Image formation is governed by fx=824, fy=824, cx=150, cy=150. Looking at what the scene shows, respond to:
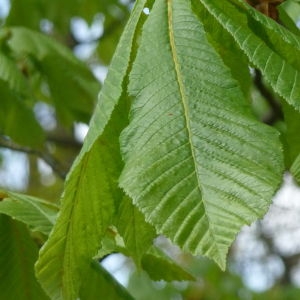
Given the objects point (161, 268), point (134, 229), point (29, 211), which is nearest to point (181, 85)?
point (134, 229)

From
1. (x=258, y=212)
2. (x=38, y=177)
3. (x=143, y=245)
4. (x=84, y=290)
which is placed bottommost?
(x=38, y=177)

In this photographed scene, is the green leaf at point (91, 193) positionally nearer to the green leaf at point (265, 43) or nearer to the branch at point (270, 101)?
the green leaf at point (265, 43)

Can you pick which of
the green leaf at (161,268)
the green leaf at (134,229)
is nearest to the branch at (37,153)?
the green leaf at (161,268)

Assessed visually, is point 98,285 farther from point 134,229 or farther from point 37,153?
point 37,153

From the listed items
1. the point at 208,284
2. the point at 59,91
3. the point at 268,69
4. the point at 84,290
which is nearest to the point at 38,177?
the point at 208,284

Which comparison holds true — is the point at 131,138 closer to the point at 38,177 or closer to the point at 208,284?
the point at 208,284

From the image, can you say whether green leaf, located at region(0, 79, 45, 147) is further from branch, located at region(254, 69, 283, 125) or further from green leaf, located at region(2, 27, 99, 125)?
branch, located at region(254, 69, 283, 125)
